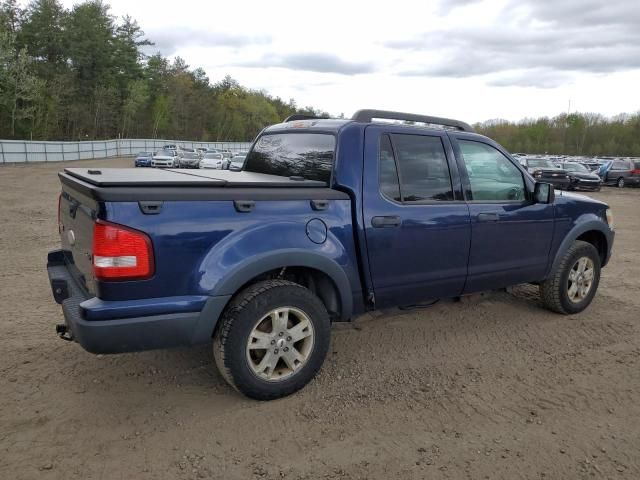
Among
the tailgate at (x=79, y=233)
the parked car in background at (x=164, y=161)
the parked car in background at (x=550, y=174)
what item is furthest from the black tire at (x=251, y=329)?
the parked car in background at (x=164, y=161)

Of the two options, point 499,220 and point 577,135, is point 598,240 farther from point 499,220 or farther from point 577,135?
point 577,135

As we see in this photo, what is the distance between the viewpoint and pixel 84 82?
65.6m

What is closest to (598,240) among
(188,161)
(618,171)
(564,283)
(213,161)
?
(564,283)

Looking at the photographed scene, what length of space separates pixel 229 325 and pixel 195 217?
2.29ft

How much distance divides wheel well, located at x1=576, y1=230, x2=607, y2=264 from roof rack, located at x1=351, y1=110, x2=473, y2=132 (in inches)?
76.3

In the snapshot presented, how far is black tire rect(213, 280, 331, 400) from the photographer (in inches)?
128

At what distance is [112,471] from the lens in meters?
2.77

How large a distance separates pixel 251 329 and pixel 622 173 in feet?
95.2

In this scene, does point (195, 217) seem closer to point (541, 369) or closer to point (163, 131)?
point (541, 369)

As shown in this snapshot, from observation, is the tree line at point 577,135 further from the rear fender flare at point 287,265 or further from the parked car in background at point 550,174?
the rear fender flare at point 287,265

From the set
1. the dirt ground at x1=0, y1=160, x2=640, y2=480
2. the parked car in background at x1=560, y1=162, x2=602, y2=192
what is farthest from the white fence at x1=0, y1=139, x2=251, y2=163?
the dirt ground at x1=0, y1=160, x2=640, y2=480

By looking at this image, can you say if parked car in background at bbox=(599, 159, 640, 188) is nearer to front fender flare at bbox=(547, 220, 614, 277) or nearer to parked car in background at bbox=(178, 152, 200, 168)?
parked car in background at bbox=(178, 152, 200, 168)

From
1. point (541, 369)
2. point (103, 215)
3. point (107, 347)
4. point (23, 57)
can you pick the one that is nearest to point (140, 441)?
point (107, 347)

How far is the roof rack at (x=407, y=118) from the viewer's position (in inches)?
159
